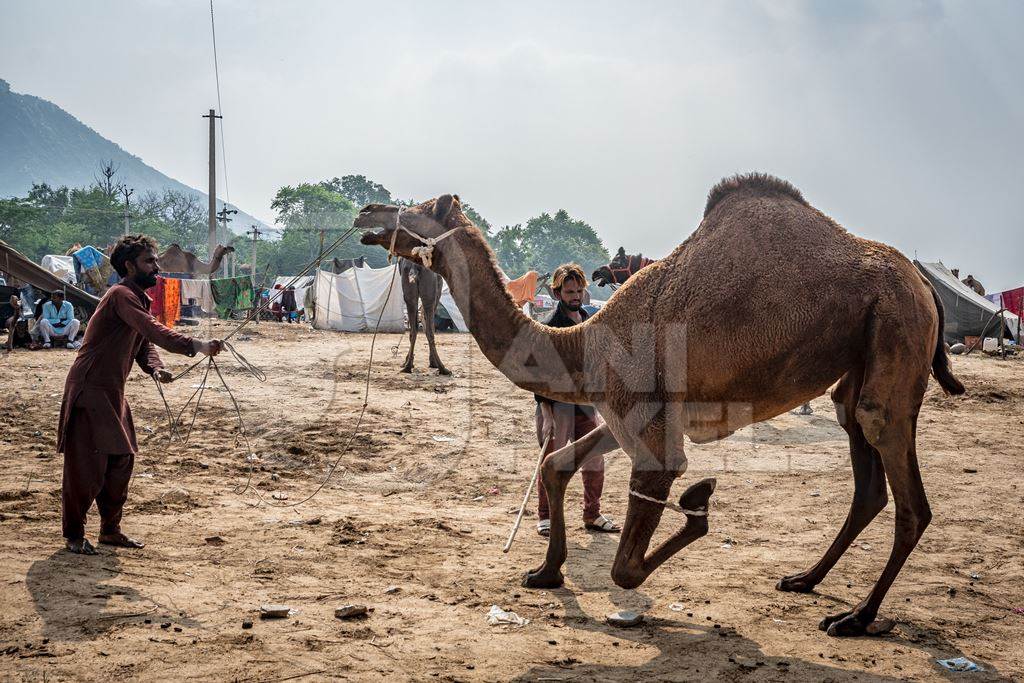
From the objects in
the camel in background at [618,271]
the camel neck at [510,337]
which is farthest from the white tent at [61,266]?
the camel neck at [510,337]

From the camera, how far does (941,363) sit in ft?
14.8

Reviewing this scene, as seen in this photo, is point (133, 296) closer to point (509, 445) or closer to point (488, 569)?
point (488, 569)

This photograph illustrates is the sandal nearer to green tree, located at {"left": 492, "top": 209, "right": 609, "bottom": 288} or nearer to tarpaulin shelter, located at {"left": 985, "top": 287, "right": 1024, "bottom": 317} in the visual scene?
tarpaulin shelter, located at {"left": 985, "top": 287, "right": 1024, "bottom": 317}

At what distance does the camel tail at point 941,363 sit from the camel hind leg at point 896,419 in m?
0.29

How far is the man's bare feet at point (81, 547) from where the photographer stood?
4797mm

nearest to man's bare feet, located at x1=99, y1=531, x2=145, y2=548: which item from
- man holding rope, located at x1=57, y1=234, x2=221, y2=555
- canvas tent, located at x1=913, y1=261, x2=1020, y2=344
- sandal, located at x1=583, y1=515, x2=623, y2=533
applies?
man holding rope, located at x1=57, y1=234, x2=221, y2=555

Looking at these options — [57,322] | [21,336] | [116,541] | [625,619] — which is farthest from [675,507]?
[21,336]

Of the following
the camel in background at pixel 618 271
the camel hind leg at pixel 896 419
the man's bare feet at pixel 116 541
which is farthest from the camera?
the camel in background at pixel 618 271

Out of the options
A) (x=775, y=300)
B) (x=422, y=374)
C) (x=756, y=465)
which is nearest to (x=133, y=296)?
(x=775, y=300)

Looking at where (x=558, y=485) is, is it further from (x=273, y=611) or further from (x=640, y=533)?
(x=273, y=611)

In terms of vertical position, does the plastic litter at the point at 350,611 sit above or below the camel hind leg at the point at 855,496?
below

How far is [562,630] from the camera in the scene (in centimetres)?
413

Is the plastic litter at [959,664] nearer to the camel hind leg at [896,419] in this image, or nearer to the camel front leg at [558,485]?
the camel hind leg at [896,419]

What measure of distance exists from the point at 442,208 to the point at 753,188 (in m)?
1.95
